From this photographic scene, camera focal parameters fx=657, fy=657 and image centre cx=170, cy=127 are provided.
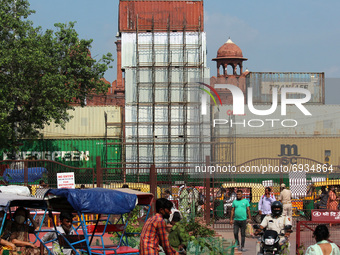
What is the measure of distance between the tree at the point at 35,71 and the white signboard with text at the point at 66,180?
1673cm

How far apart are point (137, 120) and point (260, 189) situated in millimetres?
23734

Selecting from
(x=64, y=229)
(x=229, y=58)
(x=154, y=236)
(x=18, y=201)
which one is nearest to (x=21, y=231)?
(x=18, y=201)

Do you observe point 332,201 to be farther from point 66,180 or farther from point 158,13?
point 158,13

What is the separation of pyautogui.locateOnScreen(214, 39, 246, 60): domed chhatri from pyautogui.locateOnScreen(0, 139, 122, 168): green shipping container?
30855mm

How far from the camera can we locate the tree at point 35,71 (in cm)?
3381

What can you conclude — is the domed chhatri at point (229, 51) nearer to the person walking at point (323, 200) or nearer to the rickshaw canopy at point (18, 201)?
the person walking at point (323, 200)

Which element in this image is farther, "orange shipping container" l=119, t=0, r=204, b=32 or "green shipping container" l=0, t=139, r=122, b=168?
"orange shipping container" l=119, t=0, r=204, b=32

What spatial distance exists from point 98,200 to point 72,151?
1527 inches

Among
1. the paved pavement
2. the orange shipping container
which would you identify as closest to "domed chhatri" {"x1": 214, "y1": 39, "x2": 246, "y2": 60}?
the orange shipping container

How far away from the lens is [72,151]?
157 feet

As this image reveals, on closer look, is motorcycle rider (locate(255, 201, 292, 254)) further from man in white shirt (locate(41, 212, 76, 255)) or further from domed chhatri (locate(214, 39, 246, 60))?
domed chhatri (locate(214, 39, 246, 60))

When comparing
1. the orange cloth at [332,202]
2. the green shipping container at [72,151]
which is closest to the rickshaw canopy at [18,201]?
the orange cloth at [332,202]

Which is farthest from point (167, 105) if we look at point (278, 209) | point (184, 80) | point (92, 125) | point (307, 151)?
point (278, 209)

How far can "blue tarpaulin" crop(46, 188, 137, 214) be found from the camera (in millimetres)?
9273
